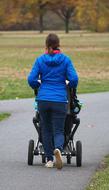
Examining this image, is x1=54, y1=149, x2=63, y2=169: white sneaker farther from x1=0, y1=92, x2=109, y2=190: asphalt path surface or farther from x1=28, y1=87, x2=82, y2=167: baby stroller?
x1=28, y1=87, x2=82, y2=167: baby stroller

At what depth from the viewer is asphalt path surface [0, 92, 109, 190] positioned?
834 cm

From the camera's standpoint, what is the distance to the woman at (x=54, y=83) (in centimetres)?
923

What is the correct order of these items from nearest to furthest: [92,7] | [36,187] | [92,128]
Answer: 1. [36,187]
2. [92,128]
3. [92,7]

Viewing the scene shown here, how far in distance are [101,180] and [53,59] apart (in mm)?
1781

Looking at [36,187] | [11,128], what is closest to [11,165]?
[36,187]

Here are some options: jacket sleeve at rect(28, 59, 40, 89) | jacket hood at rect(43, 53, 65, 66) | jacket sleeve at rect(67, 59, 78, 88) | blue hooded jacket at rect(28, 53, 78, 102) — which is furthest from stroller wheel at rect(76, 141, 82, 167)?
jacket hood at rect(43, 53, 65, 66)

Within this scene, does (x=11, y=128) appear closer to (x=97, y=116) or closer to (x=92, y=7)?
(x=97, y=116)

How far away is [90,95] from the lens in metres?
20.9

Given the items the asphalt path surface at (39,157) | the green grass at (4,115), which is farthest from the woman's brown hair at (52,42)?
the green grass at (4,115)

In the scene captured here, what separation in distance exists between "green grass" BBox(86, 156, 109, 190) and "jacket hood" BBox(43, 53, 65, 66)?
1.44m

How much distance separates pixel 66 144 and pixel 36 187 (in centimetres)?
153

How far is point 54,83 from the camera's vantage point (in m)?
9.28

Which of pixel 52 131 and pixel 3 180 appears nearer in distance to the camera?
pixel 3 180

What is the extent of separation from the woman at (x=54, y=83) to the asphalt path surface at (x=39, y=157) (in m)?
0.40
